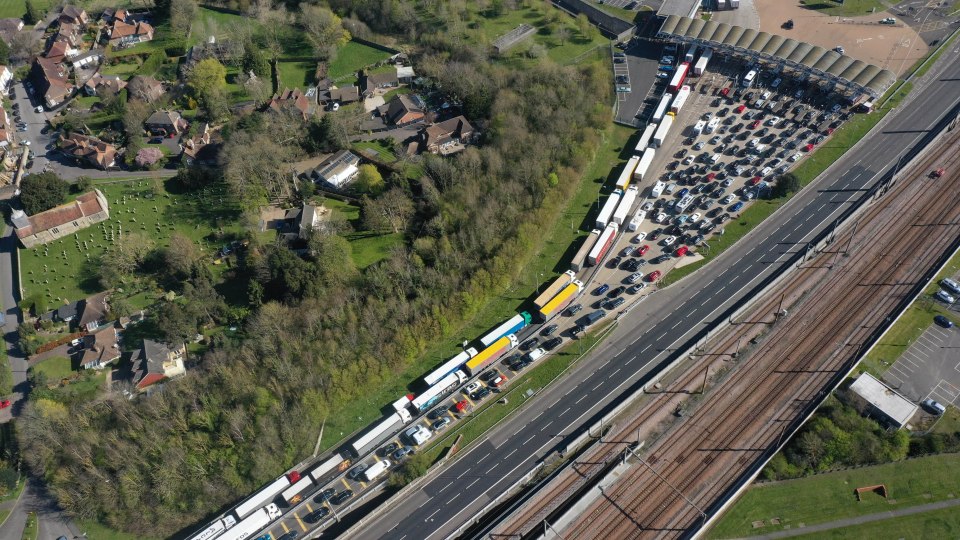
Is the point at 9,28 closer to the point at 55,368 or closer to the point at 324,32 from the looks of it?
the point at 324,32

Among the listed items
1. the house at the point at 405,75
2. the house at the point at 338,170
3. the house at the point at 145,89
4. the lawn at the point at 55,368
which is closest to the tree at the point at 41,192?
the house at the point at 145,89

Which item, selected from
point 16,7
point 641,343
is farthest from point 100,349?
point 16,7

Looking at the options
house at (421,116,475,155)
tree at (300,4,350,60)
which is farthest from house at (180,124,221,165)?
house at (421,116,475,155)

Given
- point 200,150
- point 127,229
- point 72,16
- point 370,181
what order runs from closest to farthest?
1. point 127,229
2. point 370,181
3. point 200,150
4. point 72,16

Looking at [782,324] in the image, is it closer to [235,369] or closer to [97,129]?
[235,369]

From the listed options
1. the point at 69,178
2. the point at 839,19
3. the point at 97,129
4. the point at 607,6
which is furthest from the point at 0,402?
the point at 839,19

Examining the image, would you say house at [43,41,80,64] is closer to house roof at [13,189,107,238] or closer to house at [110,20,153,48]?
house at [110,20,153,48]
